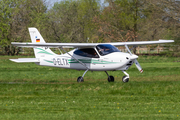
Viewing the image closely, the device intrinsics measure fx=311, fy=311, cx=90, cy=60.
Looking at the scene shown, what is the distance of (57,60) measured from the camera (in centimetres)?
1920

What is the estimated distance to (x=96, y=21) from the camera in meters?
52.2

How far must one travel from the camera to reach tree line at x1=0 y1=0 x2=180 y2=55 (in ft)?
136

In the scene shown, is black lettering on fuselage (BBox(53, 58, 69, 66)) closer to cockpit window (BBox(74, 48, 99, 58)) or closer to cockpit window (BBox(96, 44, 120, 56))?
cockpit window (BBox(74, 48, 99, 58))

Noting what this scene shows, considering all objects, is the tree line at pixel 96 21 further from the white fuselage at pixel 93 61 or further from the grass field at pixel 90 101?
the grass field at pixel 90 101

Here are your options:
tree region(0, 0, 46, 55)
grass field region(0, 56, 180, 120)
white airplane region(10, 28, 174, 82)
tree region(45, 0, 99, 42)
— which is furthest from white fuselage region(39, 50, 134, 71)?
tree region(45, 0, 99, 42)

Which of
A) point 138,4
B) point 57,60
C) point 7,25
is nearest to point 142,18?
point 138,4

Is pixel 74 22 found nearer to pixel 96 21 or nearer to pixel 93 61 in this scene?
pixel 96 21

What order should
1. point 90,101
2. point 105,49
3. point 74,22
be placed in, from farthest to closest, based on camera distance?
point 74,22 → point 105,49 → point 90,101

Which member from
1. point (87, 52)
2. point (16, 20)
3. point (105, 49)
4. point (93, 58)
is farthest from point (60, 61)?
point (16, 20)

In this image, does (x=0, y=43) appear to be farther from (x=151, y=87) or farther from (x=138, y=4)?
(x=151, y=87)

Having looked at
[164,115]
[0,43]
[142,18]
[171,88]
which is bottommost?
[0,43]

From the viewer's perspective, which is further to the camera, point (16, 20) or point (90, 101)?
point (16, 20)

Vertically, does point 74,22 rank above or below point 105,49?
below

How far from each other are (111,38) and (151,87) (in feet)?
117
